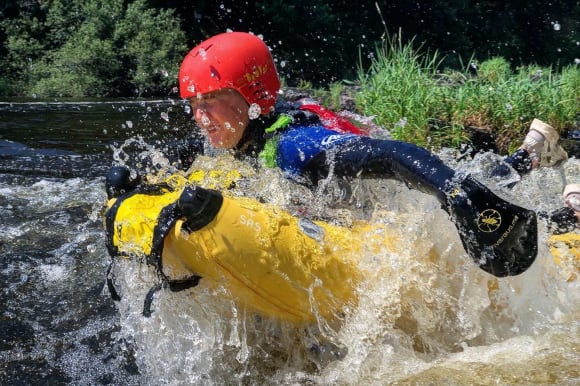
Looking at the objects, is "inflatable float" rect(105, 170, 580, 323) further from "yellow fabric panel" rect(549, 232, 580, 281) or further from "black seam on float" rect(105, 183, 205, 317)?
"yellow fabric panel" rect(549, 232, 580, 281)

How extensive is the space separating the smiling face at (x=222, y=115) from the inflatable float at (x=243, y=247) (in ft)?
1.25

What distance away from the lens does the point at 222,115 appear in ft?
9.30

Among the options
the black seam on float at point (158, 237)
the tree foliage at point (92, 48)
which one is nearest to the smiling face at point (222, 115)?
the black seam on float at point (158, 237)

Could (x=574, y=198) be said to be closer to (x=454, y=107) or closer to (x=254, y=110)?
(x=254, y=110)

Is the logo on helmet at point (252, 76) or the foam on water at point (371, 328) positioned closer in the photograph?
the foam on water at point (371, 328)

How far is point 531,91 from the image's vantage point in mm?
6973

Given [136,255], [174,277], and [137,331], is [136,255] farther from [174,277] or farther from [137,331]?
[137,331]

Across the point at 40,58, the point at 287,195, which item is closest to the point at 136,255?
the point at 287,195

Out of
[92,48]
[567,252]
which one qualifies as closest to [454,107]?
[567,252]

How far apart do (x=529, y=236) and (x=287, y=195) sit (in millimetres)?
1000

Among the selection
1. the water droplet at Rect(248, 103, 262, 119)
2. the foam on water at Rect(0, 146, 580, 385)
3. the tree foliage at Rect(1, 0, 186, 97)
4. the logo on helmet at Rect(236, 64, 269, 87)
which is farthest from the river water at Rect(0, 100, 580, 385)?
the tree foliage at Rect(1, 0, 186, 97)

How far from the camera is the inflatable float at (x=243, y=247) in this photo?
6.83ft

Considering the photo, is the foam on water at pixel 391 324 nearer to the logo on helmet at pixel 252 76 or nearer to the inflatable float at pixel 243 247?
the inflatable float at pixel 243 247

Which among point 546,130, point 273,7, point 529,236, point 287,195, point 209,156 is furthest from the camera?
point 273,7
